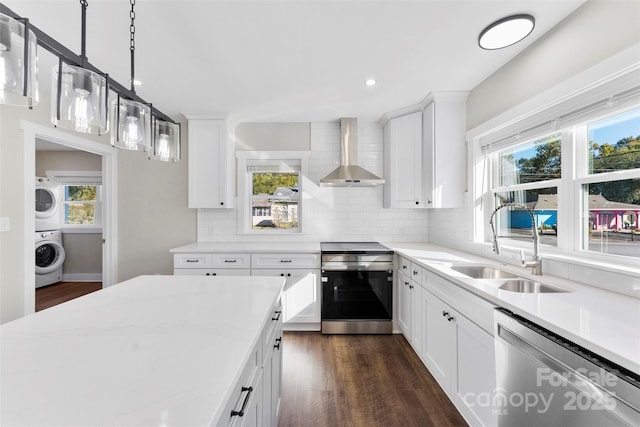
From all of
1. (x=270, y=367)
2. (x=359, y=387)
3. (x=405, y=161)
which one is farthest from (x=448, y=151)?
(x=270, y=367)

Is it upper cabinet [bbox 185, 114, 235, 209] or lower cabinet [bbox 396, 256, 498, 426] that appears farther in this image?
upper cabinet [bbox 185, 114, 235, 209]

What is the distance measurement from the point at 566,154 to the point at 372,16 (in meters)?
1.52

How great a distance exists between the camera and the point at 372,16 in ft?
5.42

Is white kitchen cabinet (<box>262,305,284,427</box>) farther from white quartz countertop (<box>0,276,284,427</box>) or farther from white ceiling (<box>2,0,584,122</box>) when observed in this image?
white ceiling (<box>2,0,584,122</box>)

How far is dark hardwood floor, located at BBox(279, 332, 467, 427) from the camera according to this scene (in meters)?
1.79

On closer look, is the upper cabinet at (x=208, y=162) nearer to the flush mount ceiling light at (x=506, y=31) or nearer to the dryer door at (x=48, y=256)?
the flush mount ceiling light at (x=506, y=31)

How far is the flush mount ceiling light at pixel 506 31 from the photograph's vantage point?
1.64 m

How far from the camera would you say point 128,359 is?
75 centimetres

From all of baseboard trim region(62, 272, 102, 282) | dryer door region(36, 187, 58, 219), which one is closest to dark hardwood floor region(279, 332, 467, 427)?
baseboard trim region(62, 272, 102, 282)

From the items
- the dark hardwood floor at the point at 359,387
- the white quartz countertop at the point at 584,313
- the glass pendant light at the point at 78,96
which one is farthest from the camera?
the dark hardwood floor at the point at 359,387

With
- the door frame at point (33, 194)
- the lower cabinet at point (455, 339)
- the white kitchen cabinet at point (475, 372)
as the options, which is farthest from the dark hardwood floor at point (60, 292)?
the white kitchen cabinet at point (475, 372)

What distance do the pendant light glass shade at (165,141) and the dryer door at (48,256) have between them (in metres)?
5.11

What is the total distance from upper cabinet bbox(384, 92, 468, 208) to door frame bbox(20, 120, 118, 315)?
138 inches

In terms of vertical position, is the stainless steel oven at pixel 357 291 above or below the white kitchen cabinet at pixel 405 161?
below
